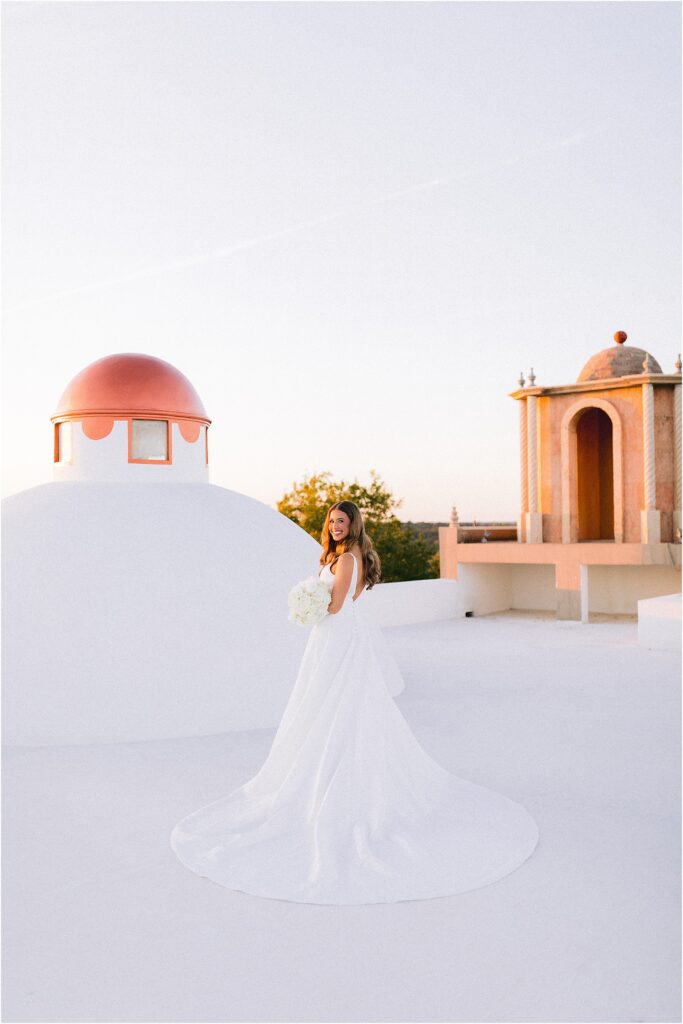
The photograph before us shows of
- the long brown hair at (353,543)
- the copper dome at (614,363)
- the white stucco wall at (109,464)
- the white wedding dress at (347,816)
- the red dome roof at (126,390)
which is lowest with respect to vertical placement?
the white wedding dress at (347,816)

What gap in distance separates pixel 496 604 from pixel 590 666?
804 centimetres

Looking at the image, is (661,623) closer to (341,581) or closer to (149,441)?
(149,441)

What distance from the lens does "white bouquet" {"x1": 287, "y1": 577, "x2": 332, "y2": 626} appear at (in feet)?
16.2

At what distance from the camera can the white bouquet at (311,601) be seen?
16.2 ft

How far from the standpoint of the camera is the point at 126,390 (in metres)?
9.52

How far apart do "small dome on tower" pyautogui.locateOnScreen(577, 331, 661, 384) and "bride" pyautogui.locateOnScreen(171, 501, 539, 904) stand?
580 inches

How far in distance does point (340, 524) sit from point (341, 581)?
39 cm

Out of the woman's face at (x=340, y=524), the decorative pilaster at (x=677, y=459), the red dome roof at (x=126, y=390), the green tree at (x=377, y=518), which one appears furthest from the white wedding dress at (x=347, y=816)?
the green tree at (x=377, y=518)

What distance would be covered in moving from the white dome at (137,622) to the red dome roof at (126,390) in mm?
1115

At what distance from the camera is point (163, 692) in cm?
779

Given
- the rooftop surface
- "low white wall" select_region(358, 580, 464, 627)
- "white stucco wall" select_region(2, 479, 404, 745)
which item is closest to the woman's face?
the rooftop surface

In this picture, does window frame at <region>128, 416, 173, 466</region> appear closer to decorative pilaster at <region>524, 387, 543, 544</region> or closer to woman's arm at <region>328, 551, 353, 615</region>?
woman's arm at <region>328, 551, 353, 615</region>

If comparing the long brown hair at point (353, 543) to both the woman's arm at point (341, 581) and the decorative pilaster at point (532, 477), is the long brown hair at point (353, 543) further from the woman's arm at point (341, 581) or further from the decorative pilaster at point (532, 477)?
the decorative pilaster at point (532, 477)

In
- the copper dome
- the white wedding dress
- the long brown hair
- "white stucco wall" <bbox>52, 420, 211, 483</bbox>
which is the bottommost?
the white wedding dress
